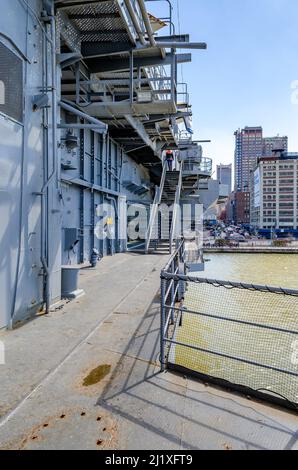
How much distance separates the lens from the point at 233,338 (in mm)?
6199

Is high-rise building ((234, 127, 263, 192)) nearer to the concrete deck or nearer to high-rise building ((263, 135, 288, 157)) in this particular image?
high-rise building ((263, 135, 288, 157))

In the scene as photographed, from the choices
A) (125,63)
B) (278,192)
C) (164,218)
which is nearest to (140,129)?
(125,63)

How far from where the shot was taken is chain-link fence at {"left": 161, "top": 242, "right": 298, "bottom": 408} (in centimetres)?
311

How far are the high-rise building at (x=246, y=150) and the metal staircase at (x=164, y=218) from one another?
15610 cm

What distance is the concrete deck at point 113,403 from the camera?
7.41 ft

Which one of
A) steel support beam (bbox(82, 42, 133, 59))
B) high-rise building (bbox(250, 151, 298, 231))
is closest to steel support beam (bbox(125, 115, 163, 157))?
steel support beam (bbox(82, 42, 133, 59))

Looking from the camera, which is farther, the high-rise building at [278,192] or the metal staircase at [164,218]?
the high-rise building at [278,192]

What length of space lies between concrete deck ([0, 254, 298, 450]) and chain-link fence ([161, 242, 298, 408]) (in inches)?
12.6

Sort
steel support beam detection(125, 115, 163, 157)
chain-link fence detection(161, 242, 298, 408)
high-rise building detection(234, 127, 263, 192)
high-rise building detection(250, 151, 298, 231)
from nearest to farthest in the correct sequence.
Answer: chain-link fence detection(161, 242, 298, 408) → steel support beam detection(125, 115, 163, 157) → high-rise building detection(250, 151, 298, 231) → high-rise building detection(234, 127, 263, 192)

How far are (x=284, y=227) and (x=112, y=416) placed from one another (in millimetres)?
92996

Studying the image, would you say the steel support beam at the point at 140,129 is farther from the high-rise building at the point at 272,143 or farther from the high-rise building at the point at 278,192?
the high-rise building at the point at 272,143

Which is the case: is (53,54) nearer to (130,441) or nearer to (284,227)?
(130,441)

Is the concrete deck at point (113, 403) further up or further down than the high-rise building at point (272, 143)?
further down

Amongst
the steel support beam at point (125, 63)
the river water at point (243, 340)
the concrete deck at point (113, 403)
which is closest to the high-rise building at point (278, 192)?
the river water at point (243, 340)
